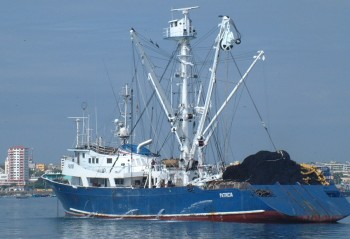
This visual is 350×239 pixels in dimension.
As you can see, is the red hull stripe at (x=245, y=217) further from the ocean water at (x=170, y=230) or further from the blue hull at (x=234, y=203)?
the ocean water at (x=170, y=230)

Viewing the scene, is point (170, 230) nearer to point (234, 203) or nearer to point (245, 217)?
point (234, 203)

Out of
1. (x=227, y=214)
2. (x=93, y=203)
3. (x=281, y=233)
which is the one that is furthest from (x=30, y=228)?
(x=281, y=233)

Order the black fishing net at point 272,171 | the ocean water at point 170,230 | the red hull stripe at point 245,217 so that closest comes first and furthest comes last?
the ocean water at point 170,230 < the red hull stripe at point 245,217 < the black fishing net at point 272,171

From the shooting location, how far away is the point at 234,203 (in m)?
58.2

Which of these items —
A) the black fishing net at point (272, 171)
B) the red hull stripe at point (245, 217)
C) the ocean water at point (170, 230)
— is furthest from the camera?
the black fishing net at point (272, 171)

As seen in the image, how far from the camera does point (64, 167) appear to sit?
72250mm

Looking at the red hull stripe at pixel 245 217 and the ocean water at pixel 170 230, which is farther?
the red hull stripe at pixel 245 217

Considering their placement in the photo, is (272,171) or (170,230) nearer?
(170,230)

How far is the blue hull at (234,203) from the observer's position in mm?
57438

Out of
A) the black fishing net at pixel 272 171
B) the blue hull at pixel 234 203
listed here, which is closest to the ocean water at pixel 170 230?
the blue hull at pixel 234 203

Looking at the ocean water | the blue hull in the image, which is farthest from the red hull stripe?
the ocean water

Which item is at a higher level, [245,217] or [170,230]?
[245,217]

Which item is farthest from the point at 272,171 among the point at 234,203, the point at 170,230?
the point at 170,230

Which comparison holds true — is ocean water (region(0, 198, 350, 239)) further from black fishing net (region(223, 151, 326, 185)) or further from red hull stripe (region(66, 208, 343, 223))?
black fishing net (region(223, 151, 326, 185))
